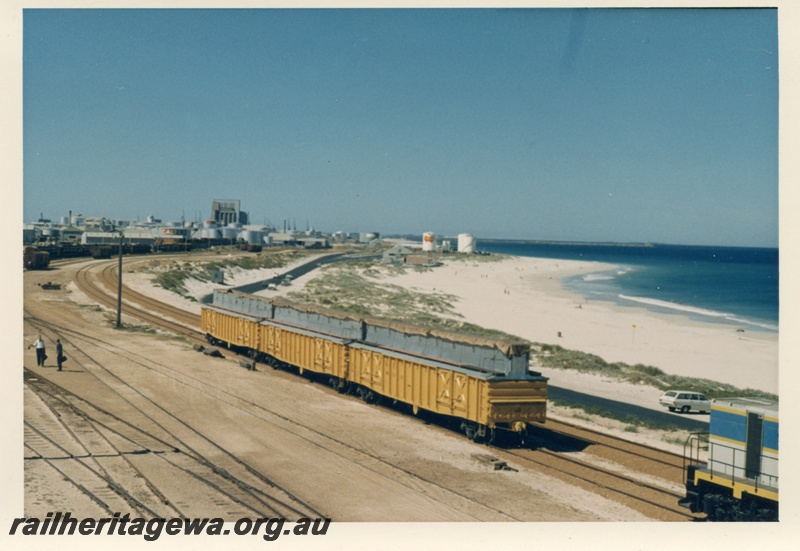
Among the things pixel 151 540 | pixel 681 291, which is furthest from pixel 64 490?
pixel 681 291

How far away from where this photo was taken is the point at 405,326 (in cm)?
2791

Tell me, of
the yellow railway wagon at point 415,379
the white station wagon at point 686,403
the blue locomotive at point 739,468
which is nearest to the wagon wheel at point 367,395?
the yellow railway wagon at point 415,379

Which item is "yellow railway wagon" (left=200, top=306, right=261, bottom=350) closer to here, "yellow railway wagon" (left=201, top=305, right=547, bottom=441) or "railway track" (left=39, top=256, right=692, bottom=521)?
"yellow railway wagon" (left=201, top=305, right=547, bottom=441)

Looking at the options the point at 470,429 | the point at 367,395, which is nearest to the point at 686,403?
the point at 470,429

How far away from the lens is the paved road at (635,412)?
92.5ft

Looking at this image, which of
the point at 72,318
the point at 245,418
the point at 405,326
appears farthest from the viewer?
the point at 72,318

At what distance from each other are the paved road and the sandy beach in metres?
2.45

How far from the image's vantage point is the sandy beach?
44.9 meters

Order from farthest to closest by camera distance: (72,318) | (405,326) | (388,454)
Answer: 1. (72,318)
2. (405,326)
3. (388,454)

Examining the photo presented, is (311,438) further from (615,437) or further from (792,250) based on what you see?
(792,250)

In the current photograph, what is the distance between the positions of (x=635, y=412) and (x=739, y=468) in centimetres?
1500

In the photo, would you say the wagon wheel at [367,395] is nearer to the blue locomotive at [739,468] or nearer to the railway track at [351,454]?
the railway track at [351,454]

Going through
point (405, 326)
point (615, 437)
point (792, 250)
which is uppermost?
point (792, 250)

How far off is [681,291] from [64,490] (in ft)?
353
